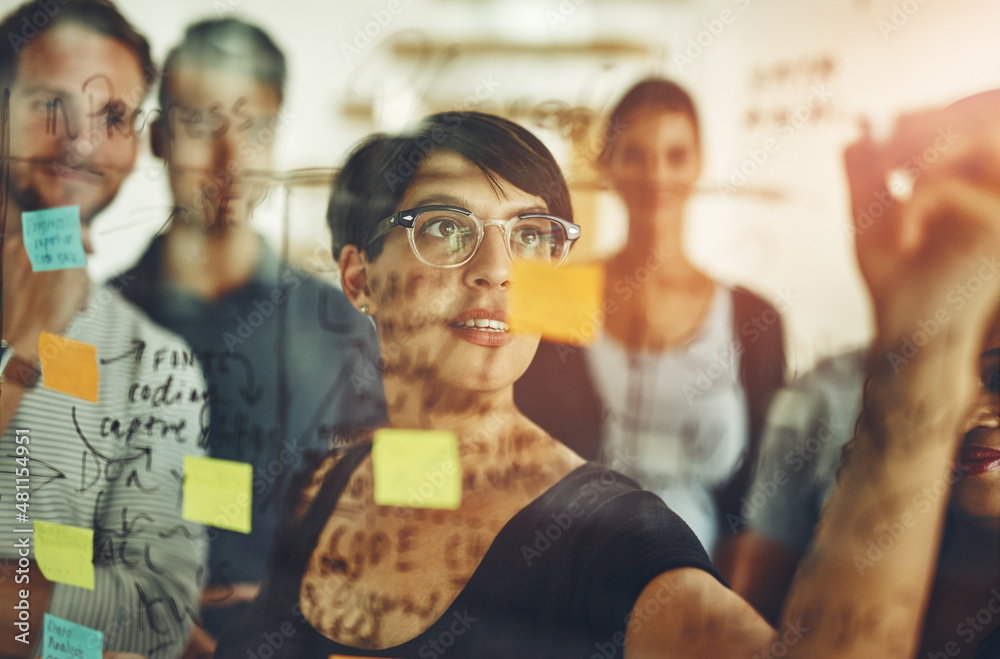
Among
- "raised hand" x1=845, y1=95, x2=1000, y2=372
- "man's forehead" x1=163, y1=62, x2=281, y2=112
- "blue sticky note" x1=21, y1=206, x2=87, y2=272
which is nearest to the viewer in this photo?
"raised hand" x1=845, y1=95, x2=1000, y2=372

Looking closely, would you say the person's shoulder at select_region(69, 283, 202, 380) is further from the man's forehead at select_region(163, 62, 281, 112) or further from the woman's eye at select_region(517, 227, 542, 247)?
the woman's eye at select_region(517, 227, 542, 247)

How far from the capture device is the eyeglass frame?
1380 millimetres

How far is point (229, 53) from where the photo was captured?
1577 mm

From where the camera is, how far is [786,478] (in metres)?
1.31

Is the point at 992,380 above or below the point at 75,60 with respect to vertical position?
below

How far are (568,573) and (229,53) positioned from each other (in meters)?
1.44

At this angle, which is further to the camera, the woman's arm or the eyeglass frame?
the eyeglass frame

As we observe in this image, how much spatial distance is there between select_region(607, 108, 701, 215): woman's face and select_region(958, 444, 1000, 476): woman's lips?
2.39 feet

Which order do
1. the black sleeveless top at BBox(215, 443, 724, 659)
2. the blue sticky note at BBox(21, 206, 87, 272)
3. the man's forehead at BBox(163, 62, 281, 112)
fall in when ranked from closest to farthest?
1. the black sleeveless top at BBox(215, 443, 724, 659)
2. the man's forehead at BBox(163, 62, 281, 112)
3. the blue sticky note at BBox(21, 206, 87, 272)

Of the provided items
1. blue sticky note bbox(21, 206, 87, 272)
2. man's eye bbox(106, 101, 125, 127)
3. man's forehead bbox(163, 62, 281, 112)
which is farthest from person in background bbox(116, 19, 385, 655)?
blue sticky note bbox(21, 206, 87, 272)

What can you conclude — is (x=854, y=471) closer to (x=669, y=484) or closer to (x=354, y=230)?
(x=669, y=484)

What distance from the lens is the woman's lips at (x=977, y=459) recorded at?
1.27 m

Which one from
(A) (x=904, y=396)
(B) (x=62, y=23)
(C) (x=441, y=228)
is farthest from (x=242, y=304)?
(A) (x=904, y=396)

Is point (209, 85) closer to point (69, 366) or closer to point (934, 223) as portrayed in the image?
point (69, 366)
